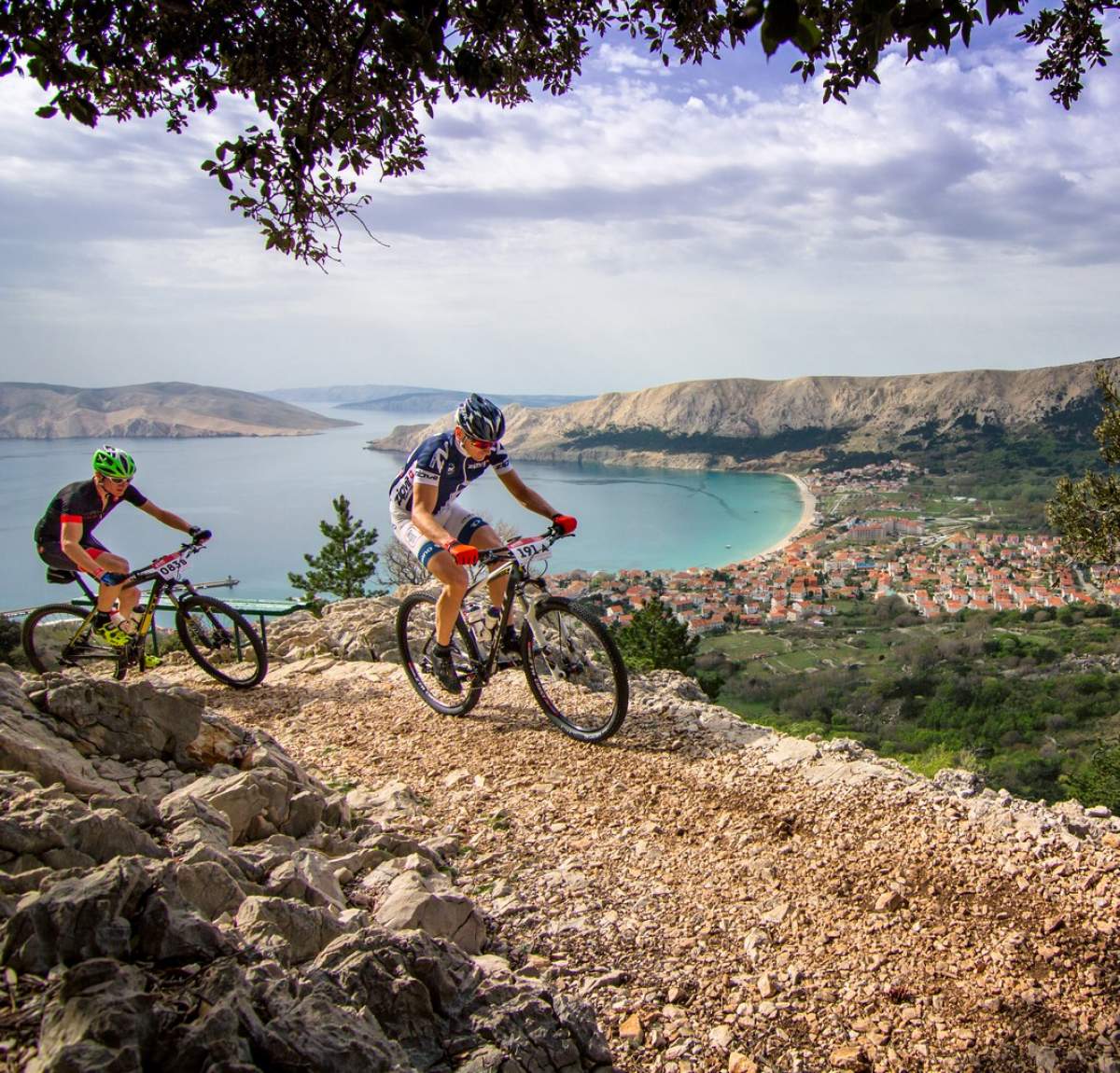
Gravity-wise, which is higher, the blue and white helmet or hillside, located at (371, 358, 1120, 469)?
hillside, located at (371, 358, 1120, 469)

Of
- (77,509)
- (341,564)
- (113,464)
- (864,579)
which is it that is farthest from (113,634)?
(864,579)

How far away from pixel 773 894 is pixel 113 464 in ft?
19.4

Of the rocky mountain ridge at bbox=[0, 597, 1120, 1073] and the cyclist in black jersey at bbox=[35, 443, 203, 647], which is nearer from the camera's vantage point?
the rocky mountain ridge at bbox=[0, 597, 1120, 1073]

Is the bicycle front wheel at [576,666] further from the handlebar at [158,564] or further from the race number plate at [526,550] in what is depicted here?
the handlebar at [158,564]

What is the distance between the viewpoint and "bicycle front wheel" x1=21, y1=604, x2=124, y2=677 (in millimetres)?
6914

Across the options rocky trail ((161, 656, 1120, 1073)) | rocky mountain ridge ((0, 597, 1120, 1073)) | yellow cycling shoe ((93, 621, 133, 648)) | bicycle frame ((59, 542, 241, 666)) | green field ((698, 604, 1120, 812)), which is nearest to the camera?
rocky mountain ridge ((0, 597, 1120, 1073))

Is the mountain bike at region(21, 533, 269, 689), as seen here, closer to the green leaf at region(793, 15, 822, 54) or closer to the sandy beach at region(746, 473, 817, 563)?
the green leaf at region(793, 15, 822, 54)

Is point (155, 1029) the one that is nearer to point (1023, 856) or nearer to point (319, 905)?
point (319, 905)

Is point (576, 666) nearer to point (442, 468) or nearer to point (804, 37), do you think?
point (442, 468)

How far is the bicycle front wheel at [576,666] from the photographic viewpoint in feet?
17.1

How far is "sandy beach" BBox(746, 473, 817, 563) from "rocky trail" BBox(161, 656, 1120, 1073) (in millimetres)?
68671

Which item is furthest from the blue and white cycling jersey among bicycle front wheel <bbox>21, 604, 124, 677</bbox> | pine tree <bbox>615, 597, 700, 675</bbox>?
pine tree <bbox>615, 597, 700, 675</bbox>

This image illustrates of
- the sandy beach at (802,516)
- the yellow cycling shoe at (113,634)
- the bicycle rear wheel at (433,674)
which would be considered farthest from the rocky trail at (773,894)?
the sandy beach at (802,516)

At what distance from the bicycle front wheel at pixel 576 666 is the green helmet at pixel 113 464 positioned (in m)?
3.70
